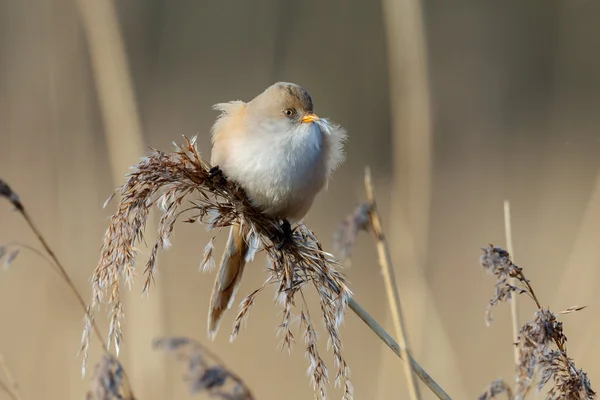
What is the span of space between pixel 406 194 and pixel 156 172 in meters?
1.14

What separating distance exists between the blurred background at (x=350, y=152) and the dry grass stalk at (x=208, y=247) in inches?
21.1

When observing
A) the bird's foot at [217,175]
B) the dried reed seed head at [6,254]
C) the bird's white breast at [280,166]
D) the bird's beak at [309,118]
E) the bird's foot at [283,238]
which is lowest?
the dried reed seed head at [6,254]

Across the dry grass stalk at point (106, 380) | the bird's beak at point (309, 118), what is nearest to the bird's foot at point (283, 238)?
the bird's beak at point (309, 118)

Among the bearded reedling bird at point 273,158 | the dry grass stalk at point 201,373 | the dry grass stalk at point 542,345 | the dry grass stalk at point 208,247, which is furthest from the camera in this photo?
the bearded reedling bird at point 273,158

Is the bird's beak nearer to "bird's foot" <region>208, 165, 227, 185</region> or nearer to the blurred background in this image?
"bird's foot" <region>208, 165, 227, 185</region>

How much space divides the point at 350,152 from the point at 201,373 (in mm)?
4125

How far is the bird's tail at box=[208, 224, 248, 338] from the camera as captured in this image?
5.42 feet

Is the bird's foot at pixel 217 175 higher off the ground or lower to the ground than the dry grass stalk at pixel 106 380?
higher

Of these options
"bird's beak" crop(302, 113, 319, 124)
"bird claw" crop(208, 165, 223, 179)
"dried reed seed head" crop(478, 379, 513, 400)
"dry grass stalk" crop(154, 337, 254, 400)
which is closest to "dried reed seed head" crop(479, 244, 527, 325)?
"dried reed seed head" crop(478, 379, 513, 400)

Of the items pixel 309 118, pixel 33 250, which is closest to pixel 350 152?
pixel 309 118

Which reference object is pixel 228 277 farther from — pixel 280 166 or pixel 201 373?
pixel 201 373

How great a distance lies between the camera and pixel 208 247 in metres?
1.48

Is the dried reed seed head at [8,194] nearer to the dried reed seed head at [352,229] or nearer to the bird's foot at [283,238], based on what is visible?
the dried reed seed head at [352,229]

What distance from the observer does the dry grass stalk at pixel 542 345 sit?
1.09m
